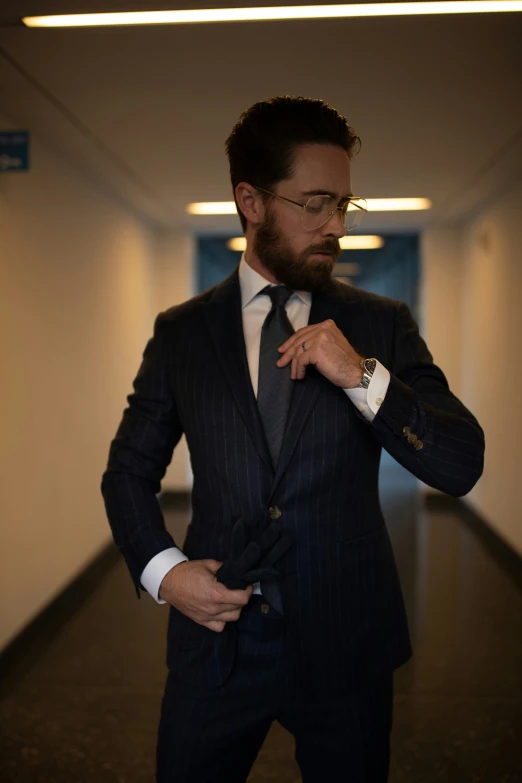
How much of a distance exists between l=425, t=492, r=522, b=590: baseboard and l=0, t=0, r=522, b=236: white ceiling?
151cm

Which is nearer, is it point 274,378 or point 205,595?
point 205,595

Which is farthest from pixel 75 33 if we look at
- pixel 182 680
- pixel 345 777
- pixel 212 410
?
pixel 345 777

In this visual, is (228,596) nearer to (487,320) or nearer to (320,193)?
(320,193)

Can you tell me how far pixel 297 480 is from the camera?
1342 millimetres

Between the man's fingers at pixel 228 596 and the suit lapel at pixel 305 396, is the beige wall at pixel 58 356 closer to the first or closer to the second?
the suit lapel at pixel 305 396

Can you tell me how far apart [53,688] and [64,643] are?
0.40m

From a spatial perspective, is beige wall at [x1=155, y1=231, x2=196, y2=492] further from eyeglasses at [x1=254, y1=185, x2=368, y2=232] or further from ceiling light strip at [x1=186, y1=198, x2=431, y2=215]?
eyeglasses at [x1=254, y1=185, x2=368, y2=232]

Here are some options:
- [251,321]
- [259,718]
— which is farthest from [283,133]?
[259,718]

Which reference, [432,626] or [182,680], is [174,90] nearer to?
[182,680]

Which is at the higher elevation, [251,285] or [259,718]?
[251,285]

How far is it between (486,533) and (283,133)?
301 centimetres

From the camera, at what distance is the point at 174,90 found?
2514 mm

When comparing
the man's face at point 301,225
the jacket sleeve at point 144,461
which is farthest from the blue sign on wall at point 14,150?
the man's face at point 301,225

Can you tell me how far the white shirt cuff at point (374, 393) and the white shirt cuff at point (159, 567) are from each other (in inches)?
17.4
